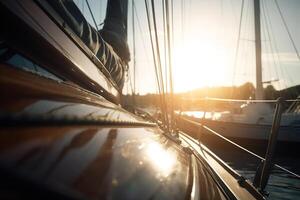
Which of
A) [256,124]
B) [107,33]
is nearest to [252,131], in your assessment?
[256,124]

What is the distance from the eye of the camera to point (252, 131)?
15.2 metres

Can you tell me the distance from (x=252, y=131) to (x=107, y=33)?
40.8ft

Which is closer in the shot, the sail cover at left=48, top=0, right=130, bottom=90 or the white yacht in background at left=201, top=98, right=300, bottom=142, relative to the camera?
the sail cover at left=48, top=0, right=130, bottom=90

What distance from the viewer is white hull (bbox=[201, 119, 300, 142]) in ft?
46.1

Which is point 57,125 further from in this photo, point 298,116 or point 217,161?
point 298,116

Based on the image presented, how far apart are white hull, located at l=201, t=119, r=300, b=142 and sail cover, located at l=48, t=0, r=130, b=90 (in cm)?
1146

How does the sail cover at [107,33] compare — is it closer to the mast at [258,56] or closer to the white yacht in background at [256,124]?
the white yacht in background at [256,124]

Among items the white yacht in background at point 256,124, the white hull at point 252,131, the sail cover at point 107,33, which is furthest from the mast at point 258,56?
the sail cover at point 107,33

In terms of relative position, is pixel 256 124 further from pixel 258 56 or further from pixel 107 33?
pixel 107 33

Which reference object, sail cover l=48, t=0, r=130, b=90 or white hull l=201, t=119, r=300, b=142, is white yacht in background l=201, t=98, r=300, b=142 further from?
sail cover l=48, t=0, r=130, b=90

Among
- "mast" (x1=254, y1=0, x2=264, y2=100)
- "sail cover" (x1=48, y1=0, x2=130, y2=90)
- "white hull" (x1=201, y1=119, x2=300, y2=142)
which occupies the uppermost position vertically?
"mast" (x1=254, y1=0, x2=264, y2=100)

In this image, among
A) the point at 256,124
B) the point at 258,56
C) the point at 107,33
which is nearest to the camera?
the point at 107,33

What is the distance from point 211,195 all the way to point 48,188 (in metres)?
0.99

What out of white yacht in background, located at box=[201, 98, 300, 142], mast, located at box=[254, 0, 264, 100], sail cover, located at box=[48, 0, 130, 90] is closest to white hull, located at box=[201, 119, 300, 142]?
white yacht in background, located at box=[201, 98, 300, 142]
